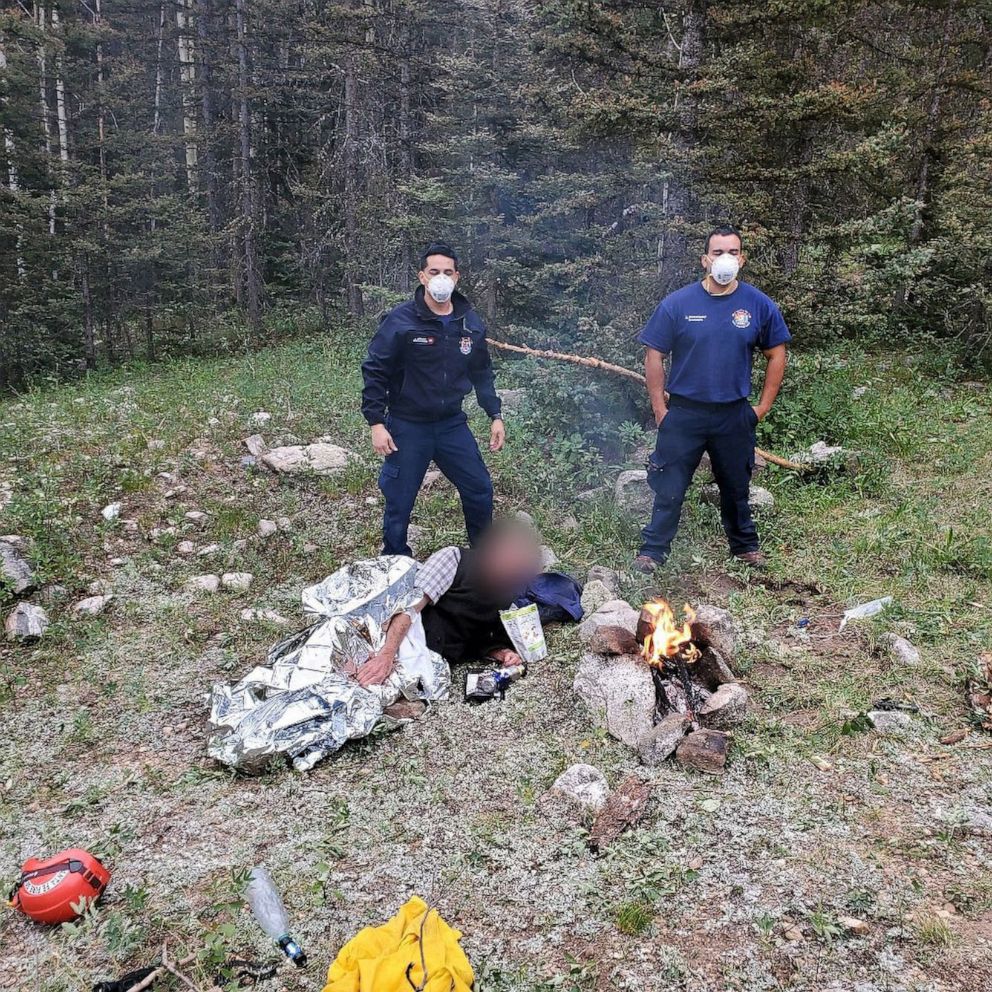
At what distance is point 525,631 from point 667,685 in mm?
875

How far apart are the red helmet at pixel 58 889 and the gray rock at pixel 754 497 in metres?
4.47

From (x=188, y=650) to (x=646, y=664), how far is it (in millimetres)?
2770

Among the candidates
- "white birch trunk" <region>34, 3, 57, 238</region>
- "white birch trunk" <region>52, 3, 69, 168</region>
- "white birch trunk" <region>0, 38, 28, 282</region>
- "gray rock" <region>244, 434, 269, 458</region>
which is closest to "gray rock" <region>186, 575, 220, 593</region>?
"gray rock" <region>244, 434, 269, 458</region>

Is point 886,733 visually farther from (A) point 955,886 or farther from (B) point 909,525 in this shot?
(B) point 909,525

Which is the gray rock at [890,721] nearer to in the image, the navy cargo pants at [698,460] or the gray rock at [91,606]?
the navy cargo pants at [698,460]

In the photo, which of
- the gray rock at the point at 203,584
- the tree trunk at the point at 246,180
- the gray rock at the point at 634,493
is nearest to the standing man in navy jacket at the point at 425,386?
the gray rock at the point at 203,584

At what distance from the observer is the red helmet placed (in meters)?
2.39

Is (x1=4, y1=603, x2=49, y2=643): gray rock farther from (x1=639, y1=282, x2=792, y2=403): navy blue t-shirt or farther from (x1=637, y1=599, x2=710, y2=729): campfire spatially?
(x1=639, y1=282, x2=792, y2=403): navy blue t-shirt

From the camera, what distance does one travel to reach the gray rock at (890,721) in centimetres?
305

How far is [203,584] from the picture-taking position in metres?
4.97

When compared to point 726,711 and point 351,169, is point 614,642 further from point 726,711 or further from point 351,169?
point 351,169

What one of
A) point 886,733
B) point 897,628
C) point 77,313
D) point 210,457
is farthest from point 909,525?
point 77,313

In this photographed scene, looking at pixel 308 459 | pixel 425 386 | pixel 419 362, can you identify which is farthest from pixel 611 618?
pixel 308 459

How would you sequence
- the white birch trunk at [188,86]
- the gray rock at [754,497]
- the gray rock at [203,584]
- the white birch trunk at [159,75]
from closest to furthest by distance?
the gray rock at [203,584], the gray rock at [754,497], the white birch trunk at [188,86], the white birch trunk at [159,75]
